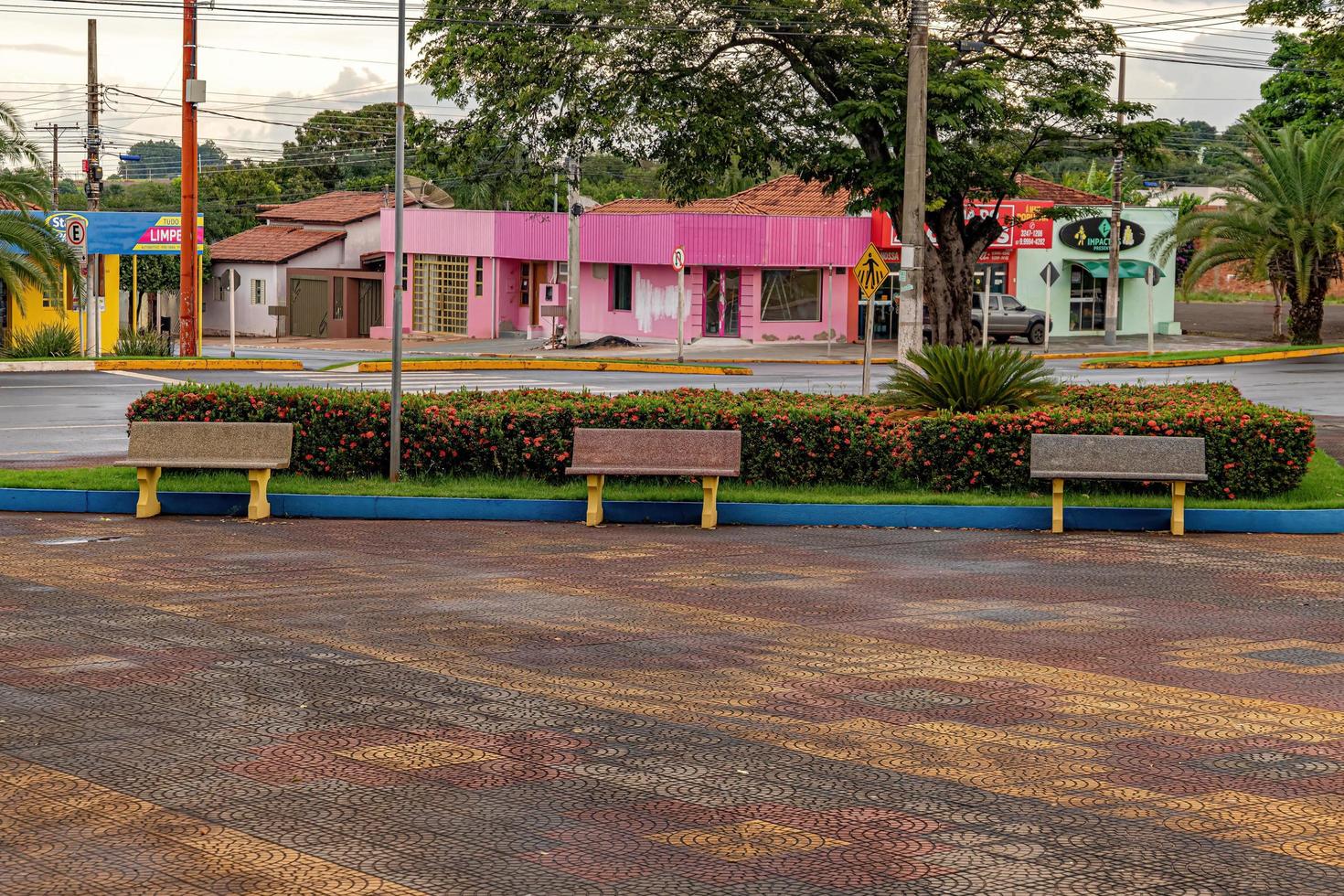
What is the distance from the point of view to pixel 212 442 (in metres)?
14.9

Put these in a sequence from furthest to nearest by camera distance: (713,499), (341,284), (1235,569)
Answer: (341,284) → (713,499) → (1235,569)

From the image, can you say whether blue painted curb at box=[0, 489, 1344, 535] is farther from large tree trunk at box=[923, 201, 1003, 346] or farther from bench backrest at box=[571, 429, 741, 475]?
large tree trunk at box=[923, 201, 1003, 346]

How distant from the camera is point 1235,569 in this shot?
38.8ft

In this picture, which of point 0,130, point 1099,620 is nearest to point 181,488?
point 1099,620

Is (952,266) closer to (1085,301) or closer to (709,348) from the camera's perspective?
(709,348)

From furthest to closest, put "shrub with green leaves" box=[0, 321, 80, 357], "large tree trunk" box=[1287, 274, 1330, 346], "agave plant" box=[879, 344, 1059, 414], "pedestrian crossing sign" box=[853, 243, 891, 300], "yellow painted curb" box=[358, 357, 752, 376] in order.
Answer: "large tree trunk" box=[1287, 274, 1330, 346]
"yellow painted curb" box=[358, 357, 752, 376]
"shrub with green leaves" box=[0, 321, 80, 357]
"pedestrian crossing sign" box=[853, 243, 891, 300]
"agave plant" box=[879, 344, 1059, 414]

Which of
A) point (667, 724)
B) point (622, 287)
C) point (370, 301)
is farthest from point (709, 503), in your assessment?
point (370, 301)

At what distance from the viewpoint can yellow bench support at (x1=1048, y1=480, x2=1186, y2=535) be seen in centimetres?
1376

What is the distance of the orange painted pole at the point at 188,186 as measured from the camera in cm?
3475

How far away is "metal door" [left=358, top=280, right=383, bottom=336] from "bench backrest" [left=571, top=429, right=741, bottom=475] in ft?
148

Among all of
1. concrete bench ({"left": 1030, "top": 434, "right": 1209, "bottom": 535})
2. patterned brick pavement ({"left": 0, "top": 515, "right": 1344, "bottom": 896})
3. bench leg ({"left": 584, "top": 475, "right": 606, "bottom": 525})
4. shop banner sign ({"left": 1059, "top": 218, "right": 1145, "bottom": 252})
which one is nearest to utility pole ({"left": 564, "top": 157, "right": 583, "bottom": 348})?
shop banner sign ({"left": 1059, "top": 218, "right": 1145, "bottom": 252})

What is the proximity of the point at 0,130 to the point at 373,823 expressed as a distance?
1185 inches

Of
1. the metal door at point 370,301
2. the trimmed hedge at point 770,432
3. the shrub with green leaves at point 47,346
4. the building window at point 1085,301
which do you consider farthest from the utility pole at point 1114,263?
the trimmed hedge at point 770,432

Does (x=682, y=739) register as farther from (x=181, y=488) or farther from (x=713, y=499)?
(x=181, y=488)
